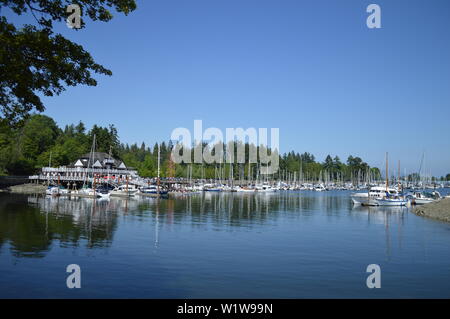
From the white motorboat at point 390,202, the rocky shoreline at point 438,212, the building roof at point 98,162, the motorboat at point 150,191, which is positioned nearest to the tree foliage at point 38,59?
the rocky shoreline at point 438,212

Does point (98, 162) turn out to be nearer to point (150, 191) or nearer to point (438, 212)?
point (150, 191)

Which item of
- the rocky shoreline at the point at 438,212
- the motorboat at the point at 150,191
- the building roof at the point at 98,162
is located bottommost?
the rocky shoreline at the point at 438,212

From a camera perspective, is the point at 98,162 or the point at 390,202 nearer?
the point at 390,202

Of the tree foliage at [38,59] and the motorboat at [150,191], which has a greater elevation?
the tree foliage at [38,59]

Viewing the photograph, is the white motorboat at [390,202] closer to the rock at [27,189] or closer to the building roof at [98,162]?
the building roof at [98,162]

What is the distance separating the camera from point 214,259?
942 inches

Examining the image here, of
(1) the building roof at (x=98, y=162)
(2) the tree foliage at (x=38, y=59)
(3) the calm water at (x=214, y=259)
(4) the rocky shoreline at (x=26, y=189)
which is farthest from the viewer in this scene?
(1) the building roof at (x=98, y=162)

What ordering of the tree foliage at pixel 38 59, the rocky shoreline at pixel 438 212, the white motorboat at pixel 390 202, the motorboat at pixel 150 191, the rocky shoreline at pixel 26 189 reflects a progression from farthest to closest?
1. the rocky shoreline at pixel 26 189
2. the motorboat at pixel 150 191
3. the white motorboat at pixel 390 202
4. the rocky shoreline at pixel 438 212
5. the tree foliage at pixel 38 59

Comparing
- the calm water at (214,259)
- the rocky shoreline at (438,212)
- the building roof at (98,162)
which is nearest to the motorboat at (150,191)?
the building roof at (98,162)

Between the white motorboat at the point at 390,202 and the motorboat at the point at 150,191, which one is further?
the motorboat at the point at 150,191

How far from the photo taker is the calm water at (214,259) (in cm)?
1750

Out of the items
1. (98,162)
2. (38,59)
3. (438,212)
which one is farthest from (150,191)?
(38,59)
